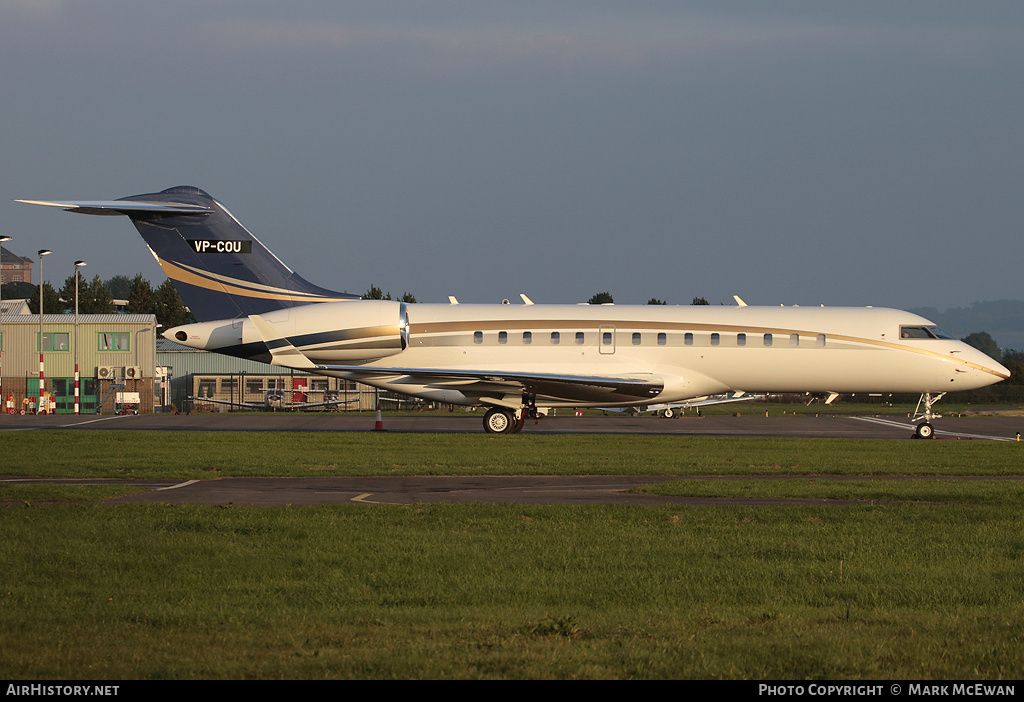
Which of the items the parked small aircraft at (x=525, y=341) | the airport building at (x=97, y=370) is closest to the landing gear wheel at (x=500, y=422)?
the parked small aircraft at (x=525, y=341)

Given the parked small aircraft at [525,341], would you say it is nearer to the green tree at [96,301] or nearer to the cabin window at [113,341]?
the cabin window at [113,341]

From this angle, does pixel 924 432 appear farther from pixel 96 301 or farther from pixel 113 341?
pixel 96 301

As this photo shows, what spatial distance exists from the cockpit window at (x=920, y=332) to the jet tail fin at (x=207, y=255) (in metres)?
18.8

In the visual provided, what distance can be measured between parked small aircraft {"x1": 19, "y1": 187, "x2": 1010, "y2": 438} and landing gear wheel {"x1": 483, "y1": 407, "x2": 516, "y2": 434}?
0.03 m

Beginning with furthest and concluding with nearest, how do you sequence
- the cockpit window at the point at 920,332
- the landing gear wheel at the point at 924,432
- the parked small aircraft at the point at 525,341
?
1. the cockpit window at the point at 920,332
2. the landing gear wheel at the point at 924,432
3. the parked small aircraft at the point at 525,341

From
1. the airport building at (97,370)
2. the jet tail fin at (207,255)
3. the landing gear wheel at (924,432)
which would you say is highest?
the jet tail fin at (207,255)

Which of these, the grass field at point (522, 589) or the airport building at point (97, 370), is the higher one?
the airport building at point (97, 370)

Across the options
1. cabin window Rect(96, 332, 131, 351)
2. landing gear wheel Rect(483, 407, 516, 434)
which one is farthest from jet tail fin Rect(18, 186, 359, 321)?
cabin window Rect(96, 332, 131, 351)

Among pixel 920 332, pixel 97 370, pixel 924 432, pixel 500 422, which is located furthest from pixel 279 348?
pixel 97 370

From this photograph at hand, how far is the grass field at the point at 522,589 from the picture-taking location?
20.1 ft

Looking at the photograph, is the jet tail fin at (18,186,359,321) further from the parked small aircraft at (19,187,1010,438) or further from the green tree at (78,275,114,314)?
the green tree at (78,275,114,314)

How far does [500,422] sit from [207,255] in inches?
395

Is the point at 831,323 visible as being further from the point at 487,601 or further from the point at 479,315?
the point at 487,601

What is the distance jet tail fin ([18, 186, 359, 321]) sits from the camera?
95.1 feet
